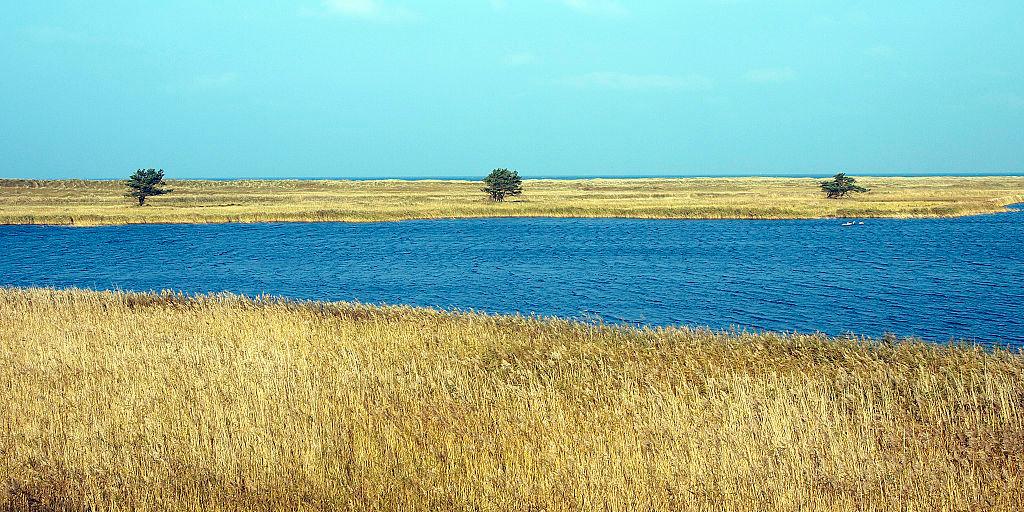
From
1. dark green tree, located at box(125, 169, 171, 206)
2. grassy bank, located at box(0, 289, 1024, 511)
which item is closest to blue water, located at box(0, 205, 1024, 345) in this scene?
grassy bank, located at box(0, 289, 1024, 511)

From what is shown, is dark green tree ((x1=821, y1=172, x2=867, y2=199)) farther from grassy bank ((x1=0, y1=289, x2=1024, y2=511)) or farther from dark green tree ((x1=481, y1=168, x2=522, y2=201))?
grassy bank ((x1=0, y1=289, x2=1024, y2=511))

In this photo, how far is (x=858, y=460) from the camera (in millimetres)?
8227

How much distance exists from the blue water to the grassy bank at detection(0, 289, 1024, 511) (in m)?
9.89

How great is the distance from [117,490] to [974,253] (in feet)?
137

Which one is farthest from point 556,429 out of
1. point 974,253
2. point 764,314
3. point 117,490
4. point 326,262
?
point 974,253

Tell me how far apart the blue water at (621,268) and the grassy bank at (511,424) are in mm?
9895

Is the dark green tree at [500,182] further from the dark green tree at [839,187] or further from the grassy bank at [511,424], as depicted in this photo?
the grassy bank at [511,424]

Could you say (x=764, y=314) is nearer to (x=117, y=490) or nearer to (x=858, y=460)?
(x=858, y=460)

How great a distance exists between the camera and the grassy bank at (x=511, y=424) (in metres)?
7.84

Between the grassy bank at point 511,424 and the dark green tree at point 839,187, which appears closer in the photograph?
the grassy bank at point 511,424

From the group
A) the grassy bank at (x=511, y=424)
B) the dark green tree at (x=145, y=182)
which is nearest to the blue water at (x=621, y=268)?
the grassy bank at (x=511, y=424)

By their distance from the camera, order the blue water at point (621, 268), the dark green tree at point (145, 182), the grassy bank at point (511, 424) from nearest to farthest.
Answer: the grassy bank at point (511, 424) → the blue water at point (621, 268) → the dark green tree at point (145, 182)

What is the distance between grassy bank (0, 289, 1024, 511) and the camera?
7844mm

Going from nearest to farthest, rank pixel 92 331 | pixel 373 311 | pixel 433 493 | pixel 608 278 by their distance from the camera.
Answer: pixel 433 493 < pixel 92 331 < pixel 373 311 < pixel 608 278
